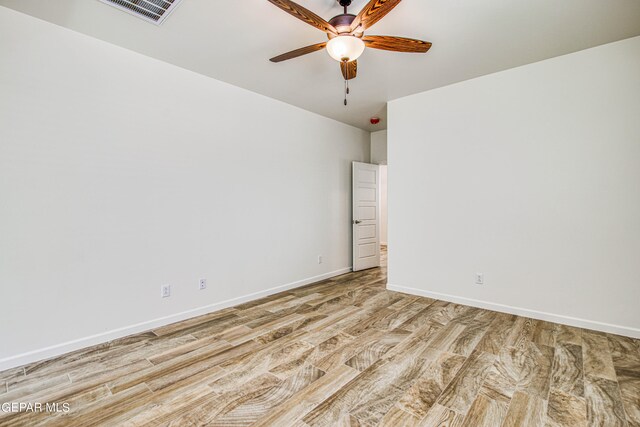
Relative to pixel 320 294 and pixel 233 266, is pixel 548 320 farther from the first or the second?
pixel 233 266

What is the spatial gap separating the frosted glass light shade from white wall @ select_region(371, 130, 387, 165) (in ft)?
12.3

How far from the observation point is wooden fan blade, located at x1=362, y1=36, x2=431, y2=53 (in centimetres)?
216

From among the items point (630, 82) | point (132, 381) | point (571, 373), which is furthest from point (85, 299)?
point (630, 82)

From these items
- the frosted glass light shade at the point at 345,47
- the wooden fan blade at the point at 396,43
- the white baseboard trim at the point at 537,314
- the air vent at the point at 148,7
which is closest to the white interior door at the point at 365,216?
the white baseboard trim at the point at 537,314

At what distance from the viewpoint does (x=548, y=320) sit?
3.12m

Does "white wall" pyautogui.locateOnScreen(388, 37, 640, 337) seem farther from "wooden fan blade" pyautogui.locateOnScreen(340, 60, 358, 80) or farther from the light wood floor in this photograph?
"wooden fan blade" pyautogui.locateOnScreen(340, 60, 358, 80)

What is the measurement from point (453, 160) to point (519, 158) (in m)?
0.70

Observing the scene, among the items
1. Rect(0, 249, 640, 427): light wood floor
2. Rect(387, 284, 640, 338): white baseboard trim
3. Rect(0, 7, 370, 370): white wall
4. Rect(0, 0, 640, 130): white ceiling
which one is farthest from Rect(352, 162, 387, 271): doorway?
Rect(0, 249, 640, 427): light wood floor

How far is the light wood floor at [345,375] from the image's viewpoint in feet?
5.75

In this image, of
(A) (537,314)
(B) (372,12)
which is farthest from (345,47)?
(A) (537,314)

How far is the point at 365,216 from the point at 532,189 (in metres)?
2.80

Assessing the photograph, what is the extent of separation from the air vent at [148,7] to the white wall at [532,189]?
2.98 meters

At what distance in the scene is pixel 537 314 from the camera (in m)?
3.19

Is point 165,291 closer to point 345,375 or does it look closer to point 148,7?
point 345,375
